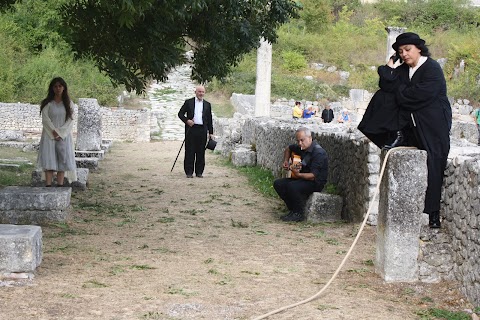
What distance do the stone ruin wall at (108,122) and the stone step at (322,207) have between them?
1634 cm

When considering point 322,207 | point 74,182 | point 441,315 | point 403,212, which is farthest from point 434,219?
point 74,182

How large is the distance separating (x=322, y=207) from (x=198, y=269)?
3.32m

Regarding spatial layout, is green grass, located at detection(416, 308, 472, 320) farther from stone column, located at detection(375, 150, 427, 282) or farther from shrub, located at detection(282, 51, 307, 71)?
shrub, located at detection(282, 51, 307, 71)

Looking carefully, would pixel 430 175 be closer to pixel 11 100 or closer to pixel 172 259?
pixel 172 259

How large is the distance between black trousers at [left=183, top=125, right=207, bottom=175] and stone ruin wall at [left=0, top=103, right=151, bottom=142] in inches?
436

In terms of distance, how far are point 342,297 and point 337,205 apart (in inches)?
156

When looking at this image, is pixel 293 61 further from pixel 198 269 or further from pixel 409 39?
pixel 198 269

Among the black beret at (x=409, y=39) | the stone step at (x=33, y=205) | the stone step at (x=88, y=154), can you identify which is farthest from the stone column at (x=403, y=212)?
the stone step at (x=88, y=154)

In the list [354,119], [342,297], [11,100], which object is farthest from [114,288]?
[354,119]

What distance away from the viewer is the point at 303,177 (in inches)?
375

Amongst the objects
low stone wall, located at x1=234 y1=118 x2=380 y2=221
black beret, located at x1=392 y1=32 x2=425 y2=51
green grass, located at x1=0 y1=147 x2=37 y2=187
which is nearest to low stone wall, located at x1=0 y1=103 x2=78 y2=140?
green grass, located at x1=0 y1=147 x2=37 y2=187

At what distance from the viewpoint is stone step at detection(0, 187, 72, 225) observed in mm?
8250

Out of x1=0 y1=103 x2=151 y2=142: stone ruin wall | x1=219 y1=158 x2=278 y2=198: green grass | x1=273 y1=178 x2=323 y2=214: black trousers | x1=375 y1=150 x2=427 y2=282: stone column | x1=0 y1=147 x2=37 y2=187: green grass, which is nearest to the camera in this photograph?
x1=375 y1=150 x2=427 y2=282: stone column

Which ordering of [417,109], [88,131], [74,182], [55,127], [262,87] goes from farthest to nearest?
[262,87], [88,131], [74,182], [55,127], [417,109]
